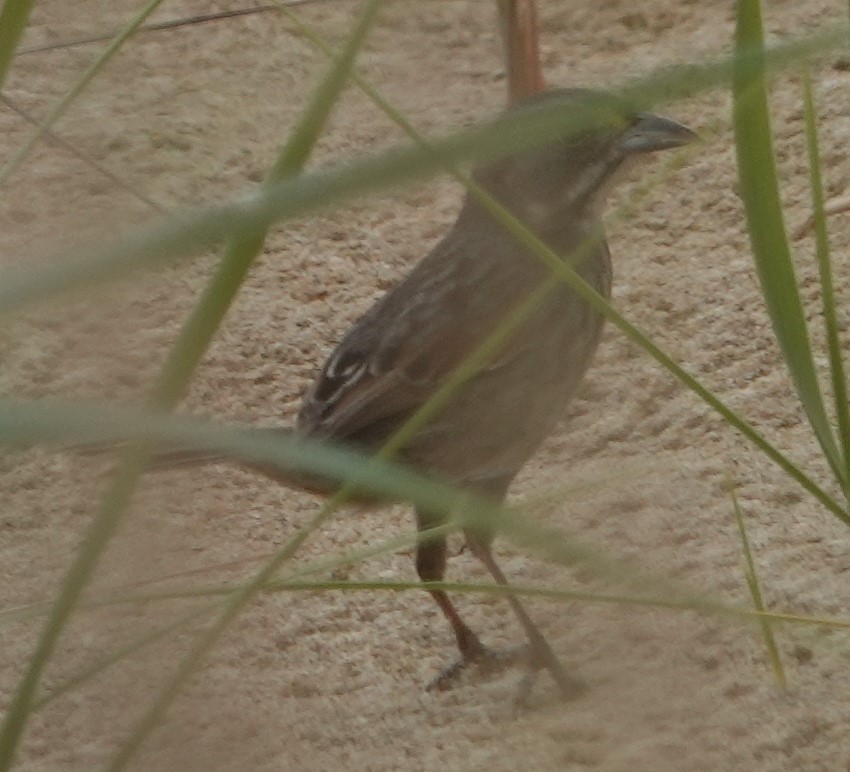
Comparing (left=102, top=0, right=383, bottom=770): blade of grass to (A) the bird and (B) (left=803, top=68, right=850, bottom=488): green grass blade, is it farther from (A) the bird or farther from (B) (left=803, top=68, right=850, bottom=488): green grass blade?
(A) the bird

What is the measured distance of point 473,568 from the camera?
151 inches

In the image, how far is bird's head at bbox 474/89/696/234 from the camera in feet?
11.5

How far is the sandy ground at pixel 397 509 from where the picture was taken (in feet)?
5.32

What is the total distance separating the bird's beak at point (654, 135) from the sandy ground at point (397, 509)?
0.19 m

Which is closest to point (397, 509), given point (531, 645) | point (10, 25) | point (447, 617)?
point (447, 617)

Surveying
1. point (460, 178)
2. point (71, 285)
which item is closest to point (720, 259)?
point (460, 178)

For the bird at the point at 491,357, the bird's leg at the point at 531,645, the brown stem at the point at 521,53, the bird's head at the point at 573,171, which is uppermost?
the brown stem at the point at 521,53

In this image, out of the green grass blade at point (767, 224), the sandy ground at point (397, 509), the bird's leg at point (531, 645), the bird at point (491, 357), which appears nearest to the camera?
the sandy ground at point (397, 509)

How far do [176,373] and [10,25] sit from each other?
20.4 inches

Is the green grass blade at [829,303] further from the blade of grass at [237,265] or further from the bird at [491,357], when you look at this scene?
the bird at [491,357]

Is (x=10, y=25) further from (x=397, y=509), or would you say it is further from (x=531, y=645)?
(x=397, y=509)

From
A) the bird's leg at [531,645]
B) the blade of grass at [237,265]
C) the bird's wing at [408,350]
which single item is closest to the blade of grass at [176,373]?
the blade of grass at [237,265]

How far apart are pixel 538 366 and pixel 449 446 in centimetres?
25

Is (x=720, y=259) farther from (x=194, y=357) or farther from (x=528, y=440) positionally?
(x=194, y=357)
